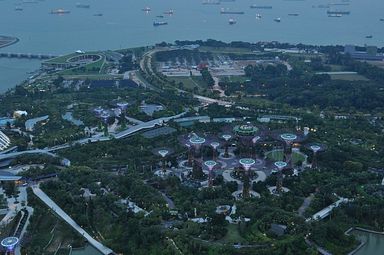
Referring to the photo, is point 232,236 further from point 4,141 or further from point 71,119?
point 71,119

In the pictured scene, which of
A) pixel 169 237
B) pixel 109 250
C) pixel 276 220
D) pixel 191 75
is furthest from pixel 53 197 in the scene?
pixel 191 75

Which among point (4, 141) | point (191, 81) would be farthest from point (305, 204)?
point (191, 81)

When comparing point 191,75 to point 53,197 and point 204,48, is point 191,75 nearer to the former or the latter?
point 204,48

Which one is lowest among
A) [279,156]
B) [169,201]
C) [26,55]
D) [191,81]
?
[169,201]

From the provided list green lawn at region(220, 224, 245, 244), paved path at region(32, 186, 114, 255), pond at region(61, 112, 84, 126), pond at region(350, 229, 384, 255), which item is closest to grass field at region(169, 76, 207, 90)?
pond at region(61, 112, 84, 126)

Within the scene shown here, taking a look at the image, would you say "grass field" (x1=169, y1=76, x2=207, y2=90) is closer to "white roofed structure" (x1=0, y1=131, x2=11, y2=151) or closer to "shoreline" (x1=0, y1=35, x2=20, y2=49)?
"white roofed structure" (x1=0, y1=131, x2=11, y2=151)

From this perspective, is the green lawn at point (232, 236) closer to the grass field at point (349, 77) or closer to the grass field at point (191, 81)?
the grass field at point (191, 81)
